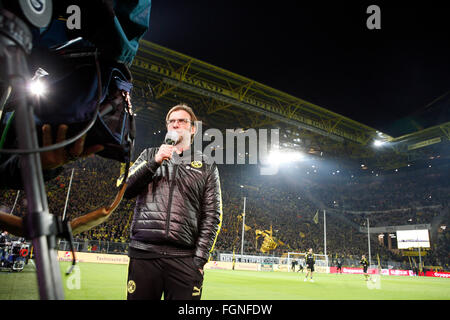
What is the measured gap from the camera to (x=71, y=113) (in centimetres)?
127

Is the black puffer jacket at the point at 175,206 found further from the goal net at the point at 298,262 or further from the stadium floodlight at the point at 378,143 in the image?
the stadium floodlight at the point at 378,143

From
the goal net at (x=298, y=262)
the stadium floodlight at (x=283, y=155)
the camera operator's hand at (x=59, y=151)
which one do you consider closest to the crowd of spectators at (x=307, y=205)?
the goal net at (x=298, y=262)

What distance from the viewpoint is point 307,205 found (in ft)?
140

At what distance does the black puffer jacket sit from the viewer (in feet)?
8.25

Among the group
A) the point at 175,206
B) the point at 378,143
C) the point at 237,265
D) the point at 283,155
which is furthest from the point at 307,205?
the point at 175,206

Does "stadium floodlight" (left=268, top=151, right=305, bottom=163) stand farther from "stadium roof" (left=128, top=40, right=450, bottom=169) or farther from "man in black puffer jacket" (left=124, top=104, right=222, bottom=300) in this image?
"man in black puffer jacket" (left=124, top=104, right=222, bottom=300)

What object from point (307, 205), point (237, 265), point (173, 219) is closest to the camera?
point (173, 219)

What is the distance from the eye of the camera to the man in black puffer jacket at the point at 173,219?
95.1 inches

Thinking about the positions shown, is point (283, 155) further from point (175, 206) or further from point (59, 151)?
point (59, 151)

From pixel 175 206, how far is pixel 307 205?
138 ft

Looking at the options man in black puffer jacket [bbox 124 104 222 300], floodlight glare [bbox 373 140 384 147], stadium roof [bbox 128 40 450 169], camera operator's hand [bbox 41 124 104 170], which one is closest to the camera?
camera operator's hand [bbox 41 124 104 170]

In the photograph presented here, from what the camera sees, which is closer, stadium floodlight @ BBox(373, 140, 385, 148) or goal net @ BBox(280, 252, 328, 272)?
goal net @ BBox(280, 252, 328, 272)

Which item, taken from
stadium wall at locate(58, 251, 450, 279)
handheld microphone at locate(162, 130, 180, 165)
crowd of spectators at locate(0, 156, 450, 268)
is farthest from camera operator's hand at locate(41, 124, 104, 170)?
crowd of spectators at locate(0, 156, 450, 268)

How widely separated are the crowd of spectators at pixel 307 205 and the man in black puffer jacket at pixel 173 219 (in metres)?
20.4
